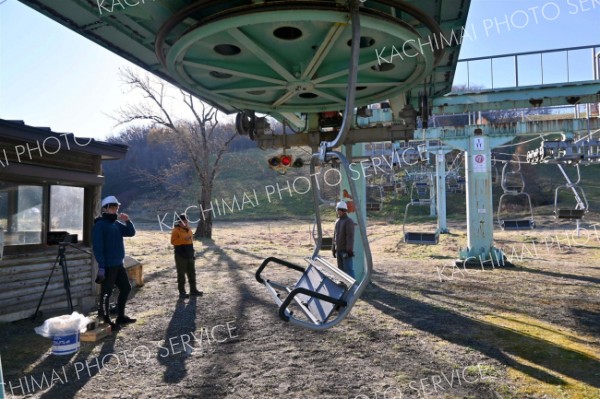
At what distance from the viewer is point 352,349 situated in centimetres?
487

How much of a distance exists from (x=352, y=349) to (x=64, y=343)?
322 centimetres

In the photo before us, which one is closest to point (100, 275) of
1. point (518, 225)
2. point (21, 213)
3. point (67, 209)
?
point (21, 213)

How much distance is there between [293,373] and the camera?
4207 millimetres

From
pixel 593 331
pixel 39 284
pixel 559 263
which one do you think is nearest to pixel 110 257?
pixel 39 284

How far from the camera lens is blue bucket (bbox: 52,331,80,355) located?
4711 millimetres

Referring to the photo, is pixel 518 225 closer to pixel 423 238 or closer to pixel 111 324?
pixel 423 238

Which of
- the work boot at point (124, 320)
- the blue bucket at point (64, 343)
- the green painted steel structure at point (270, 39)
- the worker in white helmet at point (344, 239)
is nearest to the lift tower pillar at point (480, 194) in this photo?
the worker in white helmet at point (344, 239)

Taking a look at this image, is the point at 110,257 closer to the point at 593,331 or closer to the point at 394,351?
the point at 394,351

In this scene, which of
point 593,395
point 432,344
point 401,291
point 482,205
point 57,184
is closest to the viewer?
point 593,395

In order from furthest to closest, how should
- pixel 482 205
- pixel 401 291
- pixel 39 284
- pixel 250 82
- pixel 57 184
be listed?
1. pixel 482 205
2. pixel 401 291
3. pixel 57 184
4. pixel 39 284
5. pixel 250 82

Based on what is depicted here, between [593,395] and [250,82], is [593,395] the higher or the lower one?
the lower one

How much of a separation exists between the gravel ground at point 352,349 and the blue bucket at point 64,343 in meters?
0.10

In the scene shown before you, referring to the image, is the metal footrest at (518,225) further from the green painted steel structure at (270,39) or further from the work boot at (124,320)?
the work boot at (124,320)

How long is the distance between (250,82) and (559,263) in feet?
35.3
